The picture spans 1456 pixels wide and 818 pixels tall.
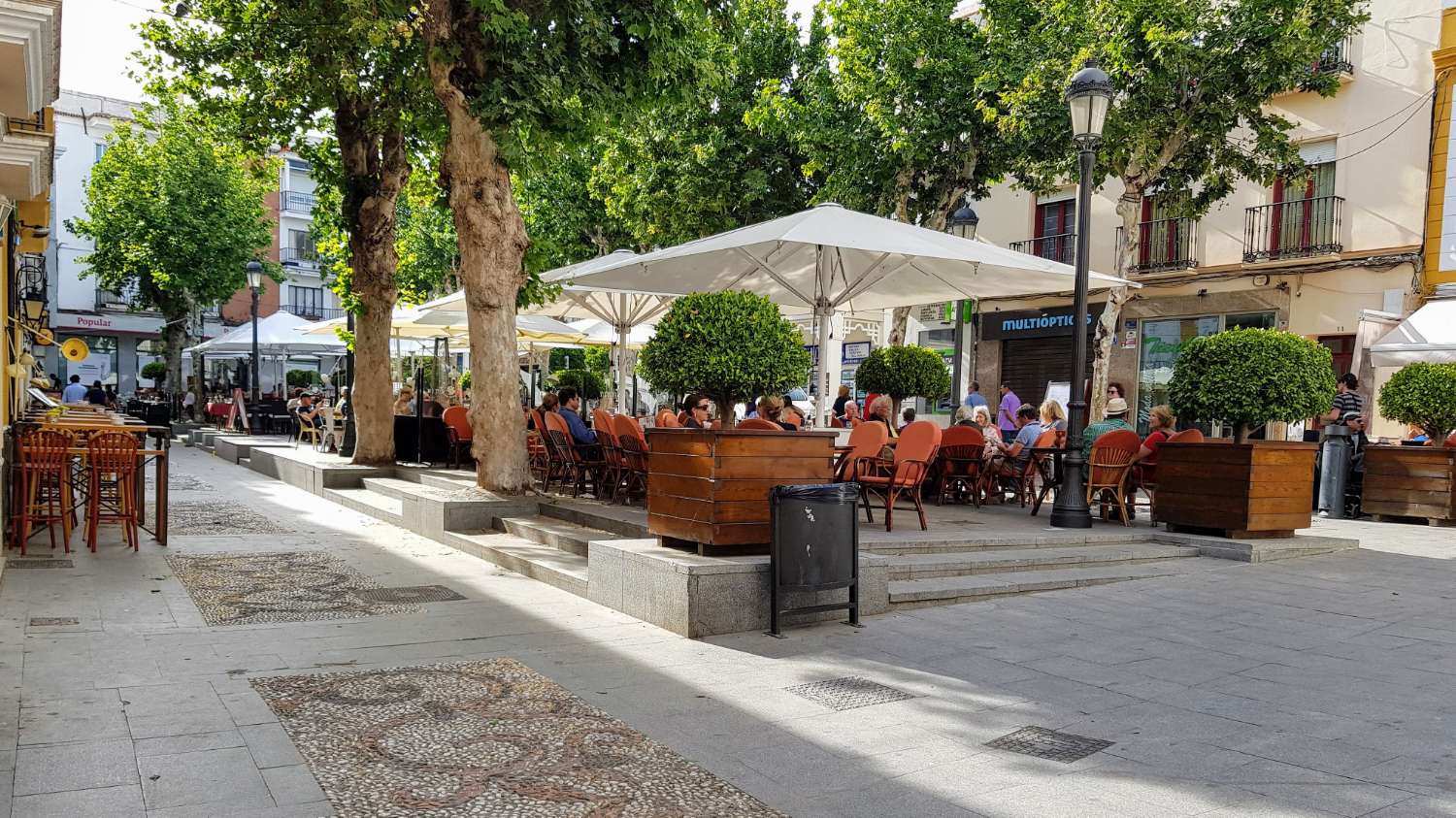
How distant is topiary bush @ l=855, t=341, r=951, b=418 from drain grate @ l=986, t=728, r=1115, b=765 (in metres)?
7.12

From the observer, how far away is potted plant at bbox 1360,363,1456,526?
1102cm

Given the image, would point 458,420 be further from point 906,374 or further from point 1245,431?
point 1245,431

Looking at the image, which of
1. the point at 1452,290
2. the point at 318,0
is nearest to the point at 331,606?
the point at 318,0

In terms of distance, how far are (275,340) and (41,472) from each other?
16.3 metres

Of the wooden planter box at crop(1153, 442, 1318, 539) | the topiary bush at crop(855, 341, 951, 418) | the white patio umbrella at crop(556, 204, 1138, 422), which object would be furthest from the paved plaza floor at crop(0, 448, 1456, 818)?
the topiary bush at crop(855, 341, 951, 418)

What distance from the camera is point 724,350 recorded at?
6.29 m

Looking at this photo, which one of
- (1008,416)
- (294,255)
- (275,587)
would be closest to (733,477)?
(275,587)

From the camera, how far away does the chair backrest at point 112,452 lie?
750 cm

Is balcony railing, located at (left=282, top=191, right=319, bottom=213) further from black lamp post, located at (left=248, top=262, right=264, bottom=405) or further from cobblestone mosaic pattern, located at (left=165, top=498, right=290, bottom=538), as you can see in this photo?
cobblestone mosaic pattern, located at (left=165, top=498, right=290, bottom=538)

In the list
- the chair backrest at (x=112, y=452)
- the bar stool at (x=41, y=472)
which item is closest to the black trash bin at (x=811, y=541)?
the chair backrest at (x=112, y=452)

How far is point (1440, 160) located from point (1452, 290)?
93.0 inches

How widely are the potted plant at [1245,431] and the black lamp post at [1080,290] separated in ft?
2.55

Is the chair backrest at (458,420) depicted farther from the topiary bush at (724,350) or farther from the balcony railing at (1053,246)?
the balcony railing at (1053,246)

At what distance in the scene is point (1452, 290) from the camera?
16.7m
